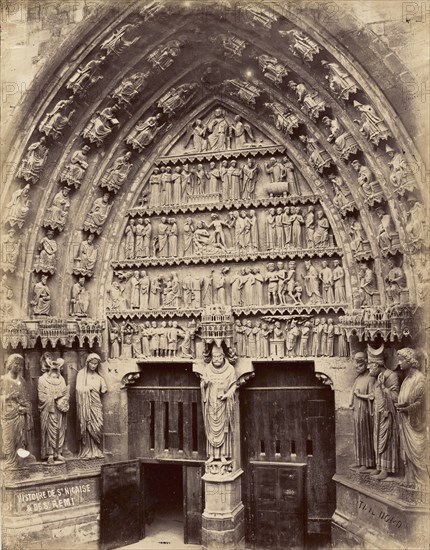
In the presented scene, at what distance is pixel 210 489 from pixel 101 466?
1611 mm

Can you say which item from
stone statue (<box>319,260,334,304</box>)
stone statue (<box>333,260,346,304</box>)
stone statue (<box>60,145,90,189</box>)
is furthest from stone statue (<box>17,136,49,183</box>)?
stone statue (<box>333,260,346,304</box>)

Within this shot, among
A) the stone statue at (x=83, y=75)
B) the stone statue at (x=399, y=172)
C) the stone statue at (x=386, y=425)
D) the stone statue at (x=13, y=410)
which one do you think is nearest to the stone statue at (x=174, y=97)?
the stone statue at (x=83, y=75)

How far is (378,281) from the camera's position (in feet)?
26.5

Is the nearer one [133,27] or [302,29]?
[302,29]

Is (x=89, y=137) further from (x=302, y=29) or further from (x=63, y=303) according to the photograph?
(x=302, y=29)

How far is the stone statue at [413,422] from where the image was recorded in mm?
7023

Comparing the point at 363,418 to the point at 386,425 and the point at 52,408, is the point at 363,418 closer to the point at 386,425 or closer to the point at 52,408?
the point at 386,425

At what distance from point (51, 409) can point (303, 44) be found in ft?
19.2

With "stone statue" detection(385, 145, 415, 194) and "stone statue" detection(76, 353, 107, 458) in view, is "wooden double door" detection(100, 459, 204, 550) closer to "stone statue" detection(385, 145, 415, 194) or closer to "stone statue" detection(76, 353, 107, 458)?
"stone statue" detection(76, 353, 107, 458)

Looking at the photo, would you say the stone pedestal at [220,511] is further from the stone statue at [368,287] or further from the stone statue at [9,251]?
the stone statue at [9,251]

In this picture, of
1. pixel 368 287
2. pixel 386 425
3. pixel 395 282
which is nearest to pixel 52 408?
pixel 386 425

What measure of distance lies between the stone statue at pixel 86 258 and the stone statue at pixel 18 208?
1021 mm

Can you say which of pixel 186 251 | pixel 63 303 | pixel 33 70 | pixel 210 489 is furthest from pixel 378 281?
pixel 33 70

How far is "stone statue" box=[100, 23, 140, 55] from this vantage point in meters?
8.23
